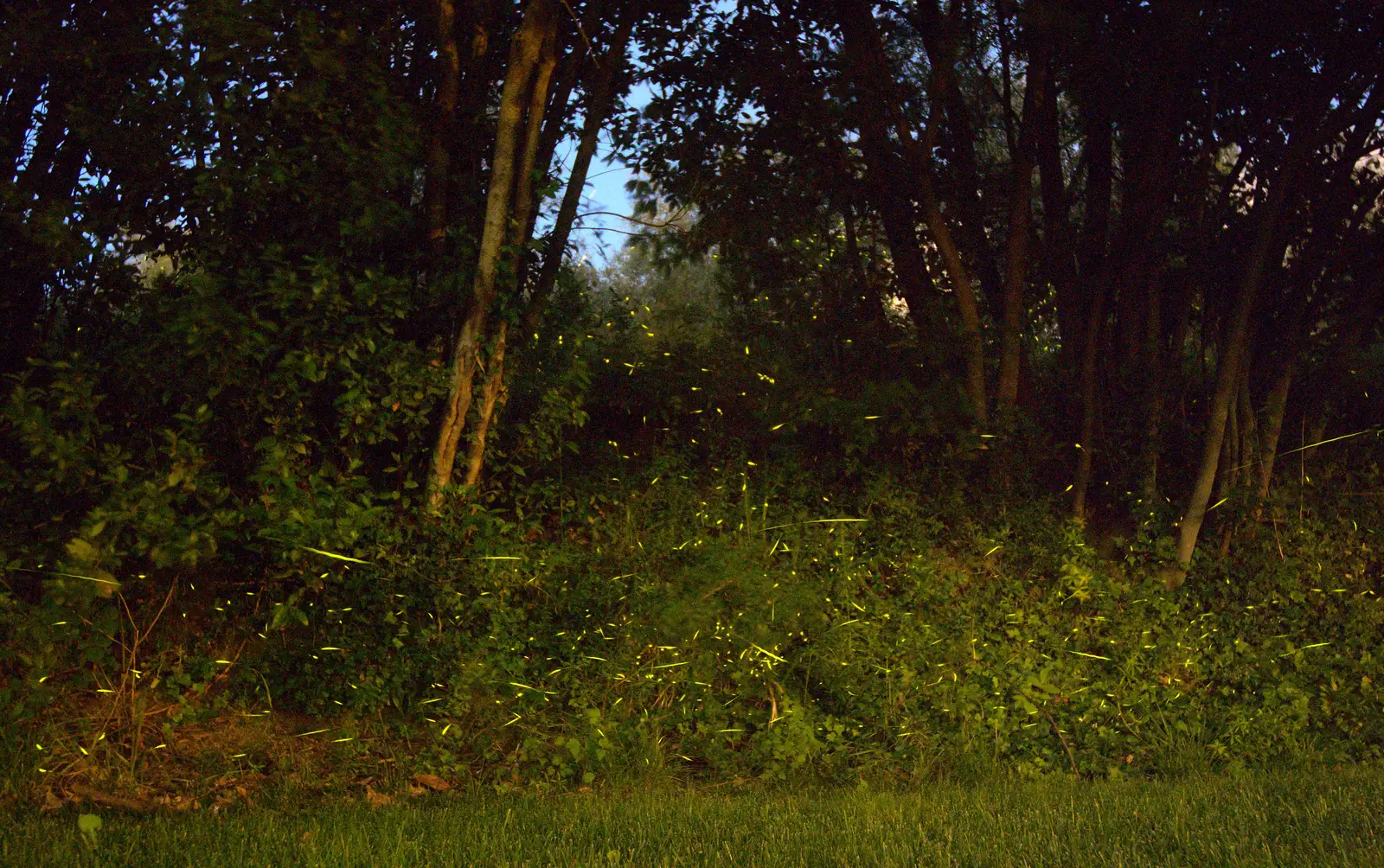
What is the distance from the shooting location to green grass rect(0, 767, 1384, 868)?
14.1 ft

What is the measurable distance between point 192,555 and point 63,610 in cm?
79

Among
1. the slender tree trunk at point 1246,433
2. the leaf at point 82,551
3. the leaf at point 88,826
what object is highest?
the slender tree trunk at point 1246,433

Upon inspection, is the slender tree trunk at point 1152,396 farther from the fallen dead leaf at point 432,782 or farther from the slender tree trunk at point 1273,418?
the fallen dead leaf at point 432,782

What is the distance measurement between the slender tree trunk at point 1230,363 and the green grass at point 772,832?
2929 millimetres

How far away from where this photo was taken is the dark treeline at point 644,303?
585 centimetres

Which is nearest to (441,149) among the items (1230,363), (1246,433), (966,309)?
(966,309)

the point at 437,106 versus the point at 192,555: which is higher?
the point at 437,106

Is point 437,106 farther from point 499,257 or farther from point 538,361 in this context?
point 538,361

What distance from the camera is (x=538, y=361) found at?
7.32 meters

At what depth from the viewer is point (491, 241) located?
22.0ft

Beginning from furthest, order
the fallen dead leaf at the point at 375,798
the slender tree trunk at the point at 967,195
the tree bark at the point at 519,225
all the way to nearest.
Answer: the slender tree trunk at the point at 967,195, the tree bark at the point at 519,225, the fallen dead leaf at the point at 375,798

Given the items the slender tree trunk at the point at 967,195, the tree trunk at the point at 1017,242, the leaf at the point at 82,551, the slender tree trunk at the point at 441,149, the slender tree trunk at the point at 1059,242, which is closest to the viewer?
the leaf at the point at 82,551

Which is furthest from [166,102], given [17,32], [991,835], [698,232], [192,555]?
[991,835]

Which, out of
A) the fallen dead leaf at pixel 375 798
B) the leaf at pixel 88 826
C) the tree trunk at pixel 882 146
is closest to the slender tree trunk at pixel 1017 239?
the tree trunk at pixel 882 146
